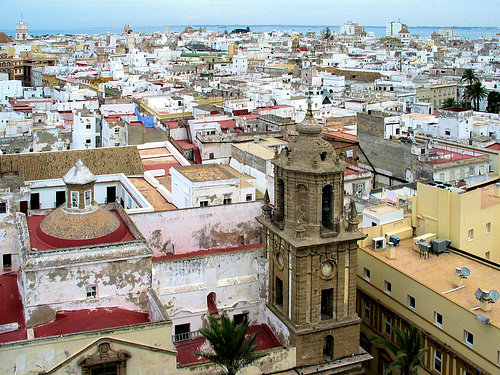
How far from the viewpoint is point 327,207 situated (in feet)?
85.4

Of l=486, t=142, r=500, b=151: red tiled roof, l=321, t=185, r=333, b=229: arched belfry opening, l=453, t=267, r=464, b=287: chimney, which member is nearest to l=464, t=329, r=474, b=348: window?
l=453, t=267, r=464, b=287: chimney

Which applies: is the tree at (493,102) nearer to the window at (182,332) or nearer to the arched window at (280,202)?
the arched window at (280,202)

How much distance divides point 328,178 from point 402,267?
289 inches

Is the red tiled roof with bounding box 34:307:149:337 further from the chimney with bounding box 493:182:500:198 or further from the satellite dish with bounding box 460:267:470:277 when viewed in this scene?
the chimney with bounding box 493:182:500:198

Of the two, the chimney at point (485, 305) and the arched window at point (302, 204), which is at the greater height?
the arched window at point (302, 204)

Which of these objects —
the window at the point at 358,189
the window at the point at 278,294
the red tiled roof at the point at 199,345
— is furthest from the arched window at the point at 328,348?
the window at the point at 358,189

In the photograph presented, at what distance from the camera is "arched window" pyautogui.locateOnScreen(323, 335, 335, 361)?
26.2 metres

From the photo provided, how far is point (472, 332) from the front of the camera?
25.1 meters

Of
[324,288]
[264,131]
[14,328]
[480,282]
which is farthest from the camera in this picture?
[264,131]

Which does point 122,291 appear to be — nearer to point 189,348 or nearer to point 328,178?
point 189,348

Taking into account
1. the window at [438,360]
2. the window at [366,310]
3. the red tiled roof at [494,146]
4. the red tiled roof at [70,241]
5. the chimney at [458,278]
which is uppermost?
the red tiled roof at [494,146]

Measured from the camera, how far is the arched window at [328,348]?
85.8 ft

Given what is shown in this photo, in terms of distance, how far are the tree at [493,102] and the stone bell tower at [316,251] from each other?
292 ft

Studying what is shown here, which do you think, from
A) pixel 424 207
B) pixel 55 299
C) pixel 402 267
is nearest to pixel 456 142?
pixel 424 207
